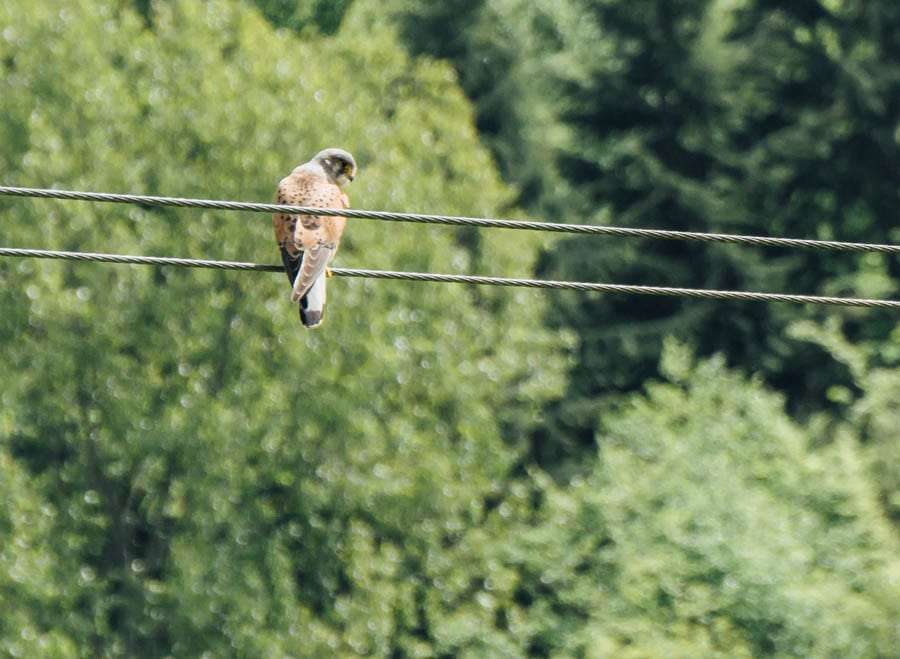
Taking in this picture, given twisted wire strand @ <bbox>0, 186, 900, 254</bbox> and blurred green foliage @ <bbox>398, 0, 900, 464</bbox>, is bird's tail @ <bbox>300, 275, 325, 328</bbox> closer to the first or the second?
twisted wire strand @ <bbox>0, 186, 900, 254</bbox>

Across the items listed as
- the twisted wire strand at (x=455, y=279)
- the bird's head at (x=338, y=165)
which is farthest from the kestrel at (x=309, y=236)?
the twisted wire strand at (x=455, y=279)

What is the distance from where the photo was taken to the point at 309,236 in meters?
7.50

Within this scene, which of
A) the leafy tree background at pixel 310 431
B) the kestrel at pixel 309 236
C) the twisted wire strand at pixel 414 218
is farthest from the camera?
the leafy tree background at pixel 310 431

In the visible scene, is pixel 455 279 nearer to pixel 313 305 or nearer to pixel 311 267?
pixel 313 305

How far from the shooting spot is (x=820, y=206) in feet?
85.8

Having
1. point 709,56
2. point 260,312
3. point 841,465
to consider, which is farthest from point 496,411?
point 709,56

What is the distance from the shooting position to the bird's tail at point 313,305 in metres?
6.95

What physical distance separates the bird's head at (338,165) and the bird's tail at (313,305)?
7.00 feet

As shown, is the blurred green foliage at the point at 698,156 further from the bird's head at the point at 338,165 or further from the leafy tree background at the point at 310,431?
the bird's head at the point at 338,165

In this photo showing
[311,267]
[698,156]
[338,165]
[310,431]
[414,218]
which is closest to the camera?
[414,218]

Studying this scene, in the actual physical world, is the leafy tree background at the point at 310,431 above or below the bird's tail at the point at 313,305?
above

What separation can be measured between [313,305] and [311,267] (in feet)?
0.96

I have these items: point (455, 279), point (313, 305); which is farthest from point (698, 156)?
point (455, 279)

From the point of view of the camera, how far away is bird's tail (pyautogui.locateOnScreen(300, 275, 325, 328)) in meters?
6.95
